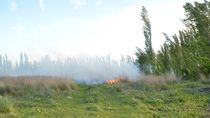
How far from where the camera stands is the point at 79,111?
1546 centimetres

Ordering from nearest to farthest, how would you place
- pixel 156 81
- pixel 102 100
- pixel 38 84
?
pixel 102 100
pixel 38 84
pixel 156 81

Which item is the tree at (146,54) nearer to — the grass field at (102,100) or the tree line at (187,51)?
the tree line at (187,51)

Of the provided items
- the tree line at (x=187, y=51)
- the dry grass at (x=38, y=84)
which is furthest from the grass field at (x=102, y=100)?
the tree line at (x=187, y=51)

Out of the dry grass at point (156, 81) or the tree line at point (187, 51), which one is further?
the tree line at point (187, 51)

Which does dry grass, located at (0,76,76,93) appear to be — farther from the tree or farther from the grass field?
the tree

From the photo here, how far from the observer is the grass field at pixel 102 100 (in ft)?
50.1

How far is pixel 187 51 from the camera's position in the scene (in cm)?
3788

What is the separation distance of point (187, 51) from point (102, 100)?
20.9 metres

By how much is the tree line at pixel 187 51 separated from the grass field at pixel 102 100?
37.3ft

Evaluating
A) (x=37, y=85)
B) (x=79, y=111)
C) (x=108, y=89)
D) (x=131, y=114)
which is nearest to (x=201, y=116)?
(x=131, y=114)

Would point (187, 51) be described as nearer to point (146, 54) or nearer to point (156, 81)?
point (146, 54)

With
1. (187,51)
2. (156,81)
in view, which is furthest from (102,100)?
(187,51)

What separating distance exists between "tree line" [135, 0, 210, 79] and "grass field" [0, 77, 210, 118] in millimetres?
11376

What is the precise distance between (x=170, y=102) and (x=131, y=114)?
3590mm
